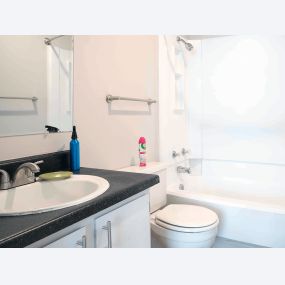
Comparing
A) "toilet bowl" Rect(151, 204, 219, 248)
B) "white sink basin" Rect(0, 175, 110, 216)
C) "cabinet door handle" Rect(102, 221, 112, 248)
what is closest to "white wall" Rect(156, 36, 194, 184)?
"toilet bowl" Rect(151, 204, 219, 248)

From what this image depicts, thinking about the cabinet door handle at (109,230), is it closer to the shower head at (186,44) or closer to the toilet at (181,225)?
the toilet at (181,225)

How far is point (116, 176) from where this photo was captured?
1180 mm

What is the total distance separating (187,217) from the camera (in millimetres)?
1665

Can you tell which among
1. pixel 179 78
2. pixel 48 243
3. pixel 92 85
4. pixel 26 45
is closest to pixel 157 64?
pixel 179 78

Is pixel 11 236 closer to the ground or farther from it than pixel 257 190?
farther from it

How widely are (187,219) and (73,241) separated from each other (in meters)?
1.00

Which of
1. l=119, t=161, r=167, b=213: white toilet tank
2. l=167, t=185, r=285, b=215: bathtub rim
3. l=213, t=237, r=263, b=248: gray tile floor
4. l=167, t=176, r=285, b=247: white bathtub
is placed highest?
l=119, t=161, r=167, b=213: white toilet tank

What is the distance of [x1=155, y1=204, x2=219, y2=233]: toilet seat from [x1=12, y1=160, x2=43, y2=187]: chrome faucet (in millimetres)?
891

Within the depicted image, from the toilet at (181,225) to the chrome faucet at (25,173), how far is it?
815mm

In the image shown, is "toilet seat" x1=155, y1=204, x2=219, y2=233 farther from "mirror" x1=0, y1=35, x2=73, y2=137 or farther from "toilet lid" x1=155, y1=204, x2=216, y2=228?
"mirror" x1=0, y1=35, x2=73, y2=137

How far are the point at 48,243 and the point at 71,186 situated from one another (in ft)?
1.46

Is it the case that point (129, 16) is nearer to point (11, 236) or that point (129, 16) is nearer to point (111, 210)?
point (111, 210)

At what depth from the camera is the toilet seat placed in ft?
5.04

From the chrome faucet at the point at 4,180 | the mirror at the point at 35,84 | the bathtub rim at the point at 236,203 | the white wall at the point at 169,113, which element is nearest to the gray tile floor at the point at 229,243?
the bathtub rim at the point at 236,203
